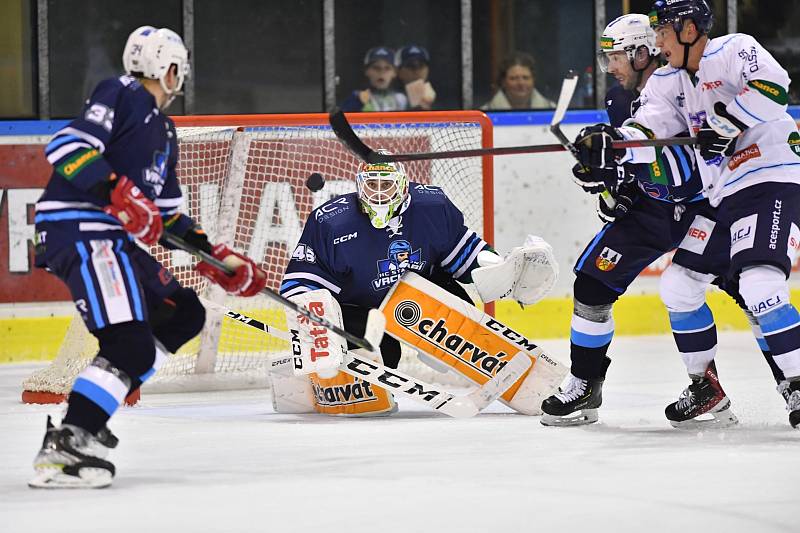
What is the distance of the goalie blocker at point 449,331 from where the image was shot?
14.9ft

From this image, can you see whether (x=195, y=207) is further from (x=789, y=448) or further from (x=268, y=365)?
(x=789, y=448)

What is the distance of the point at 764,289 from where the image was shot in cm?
390

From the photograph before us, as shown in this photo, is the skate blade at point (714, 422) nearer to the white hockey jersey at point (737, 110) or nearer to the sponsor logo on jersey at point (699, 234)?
the sponsor logo on jersey at point (699, 234)

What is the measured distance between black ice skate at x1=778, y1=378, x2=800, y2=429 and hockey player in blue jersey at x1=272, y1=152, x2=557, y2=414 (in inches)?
38.8

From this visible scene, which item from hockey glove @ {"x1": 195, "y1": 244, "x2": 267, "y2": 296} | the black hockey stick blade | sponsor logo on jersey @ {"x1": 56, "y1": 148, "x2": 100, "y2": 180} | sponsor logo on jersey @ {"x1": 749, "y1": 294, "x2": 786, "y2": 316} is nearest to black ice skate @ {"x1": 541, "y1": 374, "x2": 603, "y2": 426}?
sponsor logo on jersey @ {"x1": 749, "y1": 294, "x2": 786, "y2": 316}

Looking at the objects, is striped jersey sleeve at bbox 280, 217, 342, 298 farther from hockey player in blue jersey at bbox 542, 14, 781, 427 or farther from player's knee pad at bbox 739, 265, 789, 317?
player's knee pad at bbox 739, 265, 789, 317

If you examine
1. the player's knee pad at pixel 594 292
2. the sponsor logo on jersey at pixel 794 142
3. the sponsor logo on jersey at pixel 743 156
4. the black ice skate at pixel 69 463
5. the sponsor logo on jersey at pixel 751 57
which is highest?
the sponsor logo on jersey at pixel 751 57

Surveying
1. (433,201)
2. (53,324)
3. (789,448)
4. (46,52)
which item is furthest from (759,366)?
(46,52)

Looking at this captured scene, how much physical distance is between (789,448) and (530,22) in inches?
166

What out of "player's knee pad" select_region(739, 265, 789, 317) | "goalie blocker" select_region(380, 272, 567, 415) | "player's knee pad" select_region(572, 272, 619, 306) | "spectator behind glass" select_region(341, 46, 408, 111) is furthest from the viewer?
"spectator behind glass" select_region(341, 46, 408, 111)

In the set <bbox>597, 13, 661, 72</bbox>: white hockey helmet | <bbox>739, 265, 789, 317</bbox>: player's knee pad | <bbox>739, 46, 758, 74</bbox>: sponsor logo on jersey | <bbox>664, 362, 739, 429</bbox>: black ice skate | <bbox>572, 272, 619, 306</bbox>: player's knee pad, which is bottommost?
<bbox>664, 362, 739, 429</bbox>: black ice skate

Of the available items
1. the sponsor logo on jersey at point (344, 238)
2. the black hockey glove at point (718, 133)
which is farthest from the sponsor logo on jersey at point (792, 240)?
the sponsor logo on jersey at point (344, 238)

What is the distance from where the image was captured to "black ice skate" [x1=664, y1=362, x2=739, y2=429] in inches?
167

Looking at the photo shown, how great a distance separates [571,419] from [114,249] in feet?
5.22
